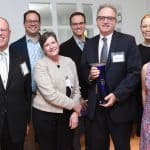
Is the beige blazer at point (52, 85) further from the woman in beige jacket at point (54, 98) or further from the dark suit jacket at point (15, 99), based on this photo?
the dark suit jacket at point (15, 99)

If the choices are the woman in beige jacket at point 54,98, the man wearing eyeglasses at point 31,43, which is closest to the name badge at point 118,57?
the woman in beige jacket at point 54,98

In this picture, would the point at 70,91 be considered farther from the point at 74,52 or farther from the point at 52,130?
the point at 74,52

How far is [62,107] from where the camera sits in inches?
99.7

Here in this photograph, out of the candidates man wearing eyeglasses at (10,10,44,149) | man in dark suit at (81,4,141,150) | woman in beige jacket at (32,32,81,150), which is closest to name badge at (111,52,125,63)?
man in dark suit at (81,4,141,150)

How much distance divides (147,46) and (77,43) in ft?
2.37

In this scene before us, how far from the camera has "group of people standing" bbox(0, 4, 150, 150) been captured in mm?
2309

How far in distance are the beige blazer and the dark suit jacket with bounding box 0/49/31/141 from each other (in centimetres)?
14

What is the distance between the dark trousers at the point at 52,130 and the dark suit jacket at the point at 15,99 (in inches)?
6.2

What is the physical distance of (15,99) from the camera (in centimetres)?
231

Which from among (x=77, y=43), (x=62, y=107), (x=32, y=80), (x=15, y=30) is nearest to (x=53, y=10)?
(x=15, y=30)

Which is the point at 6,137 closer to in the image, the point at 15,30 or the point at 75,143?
the point at 75,143

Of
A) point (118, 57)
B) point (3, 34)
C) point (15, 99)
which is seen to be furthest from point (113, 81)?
point (3, 34)

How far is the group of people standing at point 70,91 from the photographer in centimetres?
231

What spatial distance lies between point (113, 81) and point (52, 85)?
492 millimetres
